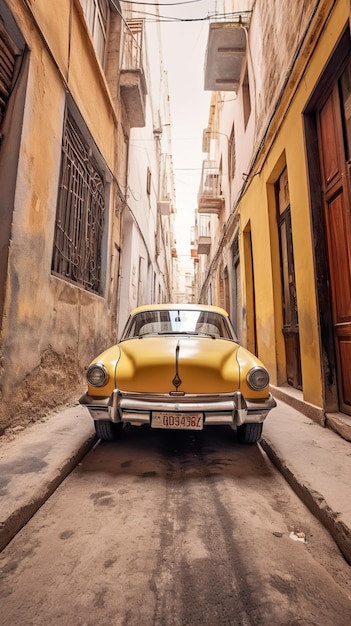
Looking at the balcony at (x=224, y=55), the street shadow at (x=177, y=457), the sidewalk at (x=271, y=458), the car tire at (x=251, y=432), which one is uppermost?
the balcony at (x=224, y=55)

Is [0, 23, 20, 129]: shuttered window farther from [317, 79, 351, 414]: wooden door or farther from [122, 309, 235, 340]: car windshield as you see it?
[317, 79, 351, 414]: wooden door

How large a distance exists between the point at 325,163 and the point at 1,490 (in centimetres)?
492

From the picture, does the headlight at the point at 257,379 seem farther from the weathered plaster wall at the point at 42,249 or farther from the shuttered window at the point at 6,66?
the shuttered window at the point at 6,66

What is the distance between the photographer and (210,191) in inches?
527

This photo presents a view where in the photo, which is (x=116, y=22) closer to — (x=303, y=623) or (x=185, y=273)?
(x=303, y=623)

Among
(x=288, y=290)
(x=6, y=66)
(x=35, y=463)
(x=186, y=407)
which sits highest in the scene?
(x=6, y=66)

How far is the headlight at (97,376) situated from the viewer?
2977 millimetres

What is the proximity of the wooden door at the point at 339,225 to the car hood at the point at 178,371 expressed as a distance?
151 cm

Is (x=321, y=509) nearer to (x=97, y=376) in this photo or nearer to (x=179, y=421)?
(x=179, y=421)

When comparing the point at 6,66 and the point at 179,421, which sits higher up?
the point at 6,66

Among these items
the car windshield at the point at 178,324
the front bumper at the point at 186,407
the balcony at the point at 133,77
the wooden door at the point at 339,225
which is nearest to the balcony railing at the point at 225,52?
the balcony at the point at 133,77

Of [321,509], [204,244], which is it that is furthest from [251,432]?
[204,244]

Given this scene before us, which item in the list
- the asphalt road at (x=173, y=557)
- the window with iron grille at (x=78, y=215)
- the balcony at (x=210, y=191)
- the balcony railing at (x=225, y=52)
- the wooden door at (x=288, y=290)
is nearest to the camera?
the asphalt road at (x=173, y=557)

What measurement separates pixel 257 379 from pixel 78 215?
14.4 feet
